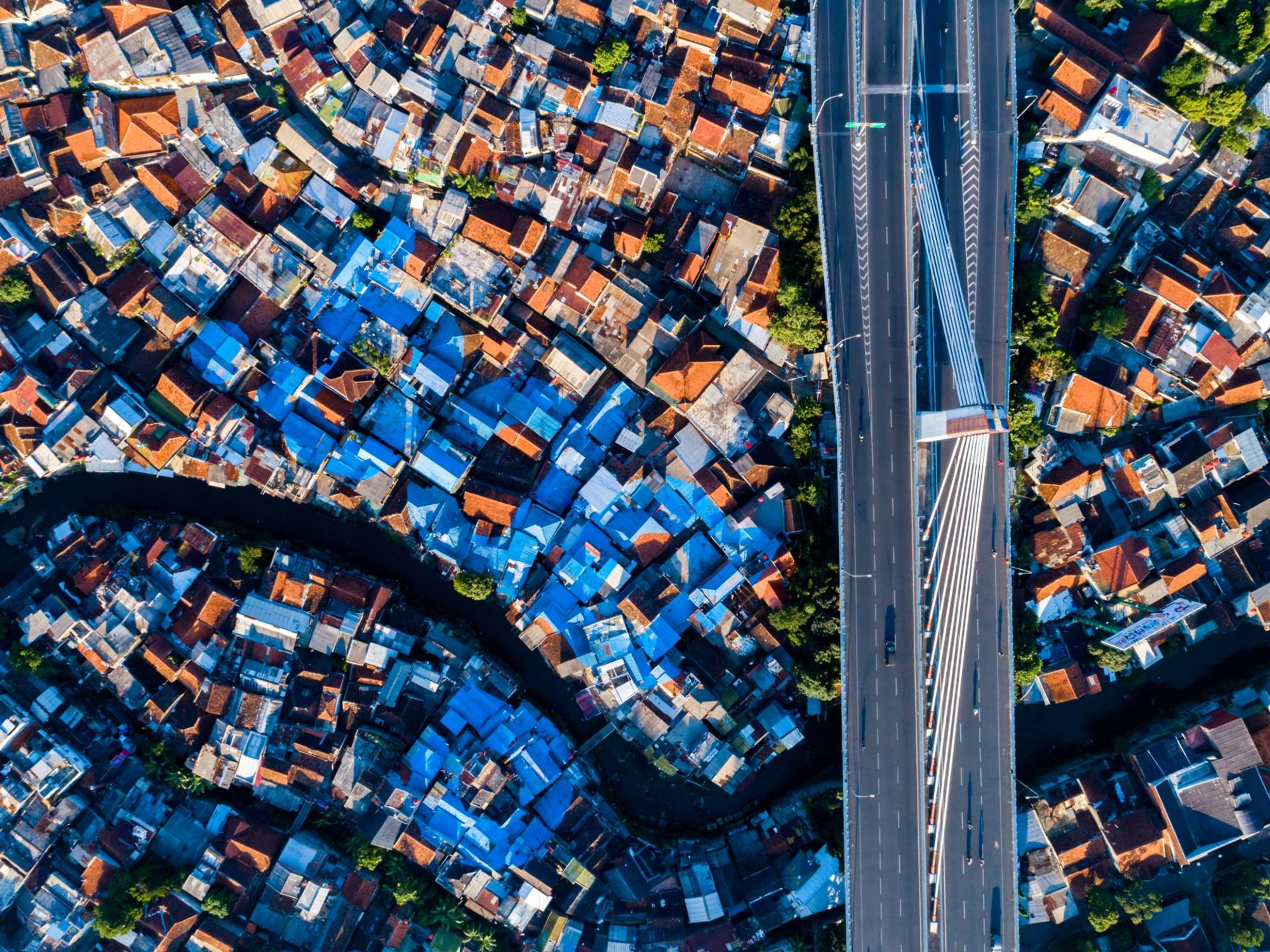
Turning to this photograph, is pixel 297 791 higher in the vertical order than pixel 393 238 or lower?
lower

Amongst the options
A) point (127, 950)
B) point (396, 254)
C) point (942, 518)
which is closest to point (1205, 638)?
point (942, 518)

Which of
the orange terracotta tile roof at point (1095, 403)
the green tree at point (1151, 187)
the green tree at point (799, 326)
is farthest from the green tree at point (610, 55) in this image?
the orange terracotta tile roof at point (1095, 403)

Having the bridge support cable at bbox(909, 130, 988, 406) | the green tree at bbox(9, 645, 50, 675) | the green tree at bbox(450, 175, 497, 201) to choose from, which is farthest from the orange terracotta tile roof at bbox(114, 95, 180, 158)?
the bridge support cable at bbox(909, 130, 988, 406)

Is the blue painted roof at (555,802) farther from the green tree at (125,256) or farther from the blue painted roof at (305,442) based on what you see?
the green tree at (125,256)

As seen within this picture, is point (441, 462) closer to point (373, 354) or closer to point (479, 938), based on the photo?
point (373, 354)

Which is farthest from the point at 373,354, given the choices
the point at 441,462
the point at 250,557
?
the point at 250,557

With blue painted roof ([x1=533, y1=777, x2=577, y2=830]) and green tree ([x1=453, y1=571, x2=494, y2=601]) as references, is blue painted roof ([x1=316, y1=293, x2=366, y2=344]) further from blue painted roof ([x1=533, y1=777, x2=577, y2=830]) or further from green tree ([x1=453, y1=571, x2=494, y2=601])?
blue painted roof ([x1=533, y1=777, x2=577, y2=830])
